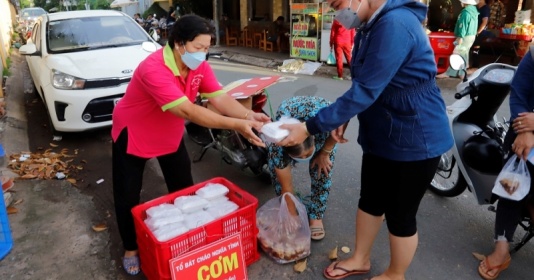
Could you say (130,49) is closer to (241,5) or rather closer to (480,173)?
(480,173)

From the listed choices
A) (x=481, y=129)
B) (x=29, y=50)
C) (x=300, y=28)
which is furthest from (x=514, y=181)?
(x=300, y=28)

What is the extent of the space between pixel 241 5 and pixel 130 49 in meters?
10.7

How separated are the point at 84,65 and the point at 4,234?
263 centimetres

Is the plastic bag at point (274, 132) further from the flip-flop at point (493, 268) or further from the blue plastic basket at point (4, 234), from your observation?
the blue plastic basket at point (4, 234)

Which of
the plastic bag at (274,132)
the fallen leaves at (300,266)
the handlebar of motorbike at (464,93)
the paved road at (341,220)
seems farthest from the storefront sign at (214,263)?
the handlebar of motorbike at (464,93)

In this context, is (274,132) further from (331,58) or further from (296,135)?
(331,58)

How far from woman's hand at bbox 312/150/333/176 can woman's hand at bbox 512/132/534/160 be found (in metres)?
1.12

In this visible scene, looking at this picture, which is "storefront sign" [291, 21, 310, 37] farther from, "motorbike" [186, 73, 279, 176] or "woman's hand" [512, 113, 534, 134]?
"woman's hand" [512, 113, 534, 134]

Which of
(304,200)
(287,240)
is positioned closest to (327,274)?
(287,240)

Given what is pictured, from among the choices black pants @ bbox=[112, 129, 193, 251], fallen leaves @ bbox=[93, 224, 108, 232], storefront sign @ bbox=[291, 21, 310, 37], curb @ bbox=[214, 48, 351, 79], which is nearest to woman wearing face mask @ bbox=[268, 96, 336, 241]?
black pants @ bbox=[112, 129, 193, 251]

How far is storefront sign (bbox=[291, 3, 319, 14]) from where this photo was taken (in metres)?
10.2

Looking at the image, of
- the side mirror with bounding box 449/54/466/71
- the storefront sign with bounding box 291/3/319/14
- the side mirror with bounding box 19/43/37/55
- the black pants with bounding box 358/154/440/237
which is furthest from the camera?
the storefront sign with bounding box 291/3/319/14

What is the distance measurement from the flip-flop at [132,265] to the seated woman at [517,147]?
2268 mm

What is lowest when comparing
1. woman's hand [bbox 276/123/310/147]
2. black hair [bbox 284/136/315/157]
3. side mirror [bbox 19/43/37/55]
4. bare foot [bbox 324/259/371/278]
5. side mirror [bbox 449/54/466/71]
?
bare foot [bbox 324/259/371/278]
